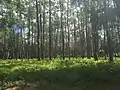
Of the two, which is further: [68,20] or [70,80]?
[68,20]


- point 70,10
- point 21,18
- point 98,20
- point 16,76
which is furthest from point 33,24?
point 16,76

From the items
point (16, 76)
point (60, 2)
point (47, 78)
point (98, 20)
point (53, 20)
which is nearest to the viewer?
point (47, 78)

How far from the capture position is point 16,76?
1686 centimetres

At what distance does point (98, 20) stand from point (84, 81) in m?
24.8

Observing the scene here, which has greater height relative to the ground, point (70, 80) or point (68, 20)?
point (68, 20)

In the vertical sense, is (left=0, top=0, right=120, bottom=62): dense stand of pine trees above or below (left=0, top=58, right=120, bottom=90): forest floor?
above

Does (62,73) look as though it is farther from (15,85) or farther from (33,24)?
(33,24)

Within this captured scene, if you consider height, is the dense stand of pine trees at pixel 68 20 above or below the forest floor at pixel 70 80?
above

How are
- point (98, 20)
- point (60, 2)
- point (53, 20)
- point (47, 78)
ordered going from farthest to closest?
1. point (53, 20)
2. point (60, 2)
3. point (98, 20)
4. point (47, 78)

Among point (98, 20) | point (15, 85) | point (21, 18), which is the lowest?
point (15, 85)

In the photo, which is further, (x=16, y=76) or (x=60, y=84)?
(x=16, y=76)

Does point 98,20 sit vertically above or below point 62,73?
above

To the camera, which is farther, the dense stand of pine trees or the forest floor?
the dense stand of pine trees

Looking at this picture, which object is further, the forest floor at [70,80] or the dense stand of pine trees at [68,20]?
the dense stand of pine trees at [68,20]
